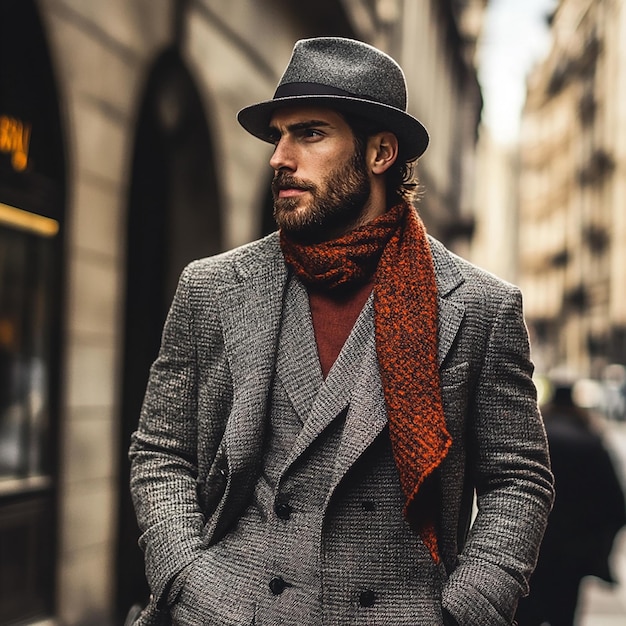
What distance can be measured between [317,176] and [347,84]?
9.5 inches

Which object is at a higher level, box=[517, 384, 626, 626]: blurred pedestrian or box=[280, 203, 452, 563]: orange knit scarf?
box=[280, 203, 452, 563]: orange knit scarf

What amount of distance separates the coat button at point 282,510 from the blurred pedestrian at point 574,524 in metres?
3.22

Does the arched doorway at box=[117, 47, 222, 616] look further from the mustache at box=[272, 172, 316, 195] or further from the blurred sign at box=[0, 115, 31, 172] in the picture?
the mustache at box=[272, 172, 316, 195]

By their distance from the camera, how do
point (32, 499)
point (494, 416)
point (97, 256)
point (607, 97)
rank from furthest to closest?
point (607, 97) < point (97, 256) < point (32, 499) < point (494, 416)

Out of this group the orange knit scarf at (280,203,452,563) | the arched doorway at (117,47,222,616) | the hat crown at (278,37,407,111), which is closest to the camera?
the orange knit scarf at (280,203,452,563)

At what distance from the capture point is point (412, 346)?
8.04ft

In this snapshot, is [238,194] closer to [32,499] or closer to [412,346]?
[32,499]

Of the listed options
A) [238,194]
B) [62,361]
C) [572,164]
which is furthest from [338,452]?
[572,164]

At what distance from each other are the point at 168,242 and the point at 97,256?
245cm

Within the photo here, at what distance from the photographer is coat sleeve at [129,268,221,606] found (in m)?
2.51

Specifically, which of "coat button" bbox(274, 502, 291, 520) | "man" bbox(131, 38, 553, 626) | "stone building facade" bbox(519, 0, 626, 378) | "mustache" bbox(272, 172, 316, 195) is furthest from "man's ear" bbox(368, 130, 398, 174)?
"stone building facade" bbox(519, 0, 626, 378)

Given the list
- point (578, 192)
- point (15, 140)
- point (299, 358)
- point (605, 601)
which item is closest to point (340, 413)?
point (299, 358)

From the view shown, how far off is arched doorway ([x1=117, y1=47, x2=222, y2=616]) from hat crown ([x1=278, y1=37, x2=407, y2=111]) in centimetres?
506

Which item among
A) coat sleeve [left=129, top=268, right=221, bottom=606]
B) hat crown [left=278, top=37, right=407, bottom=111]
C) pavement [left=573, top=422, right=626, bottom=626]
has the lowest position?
pavement [left=573, top=422, right=626, bottom=626]
